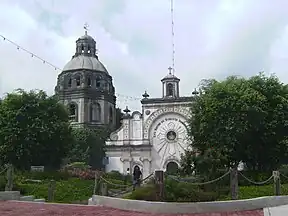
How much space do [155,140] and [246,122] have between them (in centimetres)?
2045

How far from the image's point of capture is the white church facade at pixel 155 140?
4391 cm

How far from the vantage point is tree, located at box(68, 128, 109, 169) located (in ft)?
148

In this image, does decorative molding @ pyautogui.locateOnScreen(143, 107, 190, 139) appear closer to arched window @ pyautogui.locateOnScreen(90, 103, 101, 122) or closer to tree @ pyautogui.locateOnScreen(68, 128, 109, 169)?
tree @ pyautogui.locateOnScreen(68, 128, 109, 169)

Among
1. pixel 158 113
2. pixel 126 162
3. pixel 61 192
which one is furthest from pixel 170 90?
pixel 61 192

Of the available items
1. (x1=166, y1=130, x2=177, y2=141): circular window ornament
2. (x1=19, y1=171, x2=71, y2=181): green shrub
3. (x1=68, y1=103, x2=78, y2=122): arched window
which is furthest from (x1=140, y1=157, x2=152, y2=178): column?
(x1=19, y1=171, x2=71, y2=181): green shrub

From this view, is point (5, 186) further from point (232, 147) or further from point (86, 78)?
point (86, 78)

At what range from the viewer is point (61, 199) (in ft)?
57.7

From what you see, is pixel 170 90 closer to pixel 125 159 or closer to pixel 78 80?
Result: pixel 125 159

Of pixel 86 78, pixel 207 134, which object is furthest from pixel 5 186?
pixel 86 78

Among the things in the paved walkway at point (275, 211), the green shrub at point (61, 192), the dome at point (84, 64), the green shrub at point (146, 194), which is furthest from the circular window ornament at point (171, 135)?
the paved walkway at point (275, 211)

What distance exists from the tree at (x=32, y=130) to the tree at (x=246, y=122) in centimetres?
1063

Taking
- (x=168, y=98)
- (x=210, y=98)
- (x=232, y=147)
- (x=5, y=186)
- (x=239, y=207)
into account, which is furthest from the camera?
(x=168, y=98)

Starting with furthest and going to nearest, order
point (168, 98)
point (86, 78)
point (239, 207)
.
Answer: point (86, 78), point (168, 98), point (239, 207)

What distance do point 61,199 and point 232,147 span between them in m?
11.5
